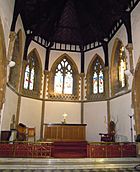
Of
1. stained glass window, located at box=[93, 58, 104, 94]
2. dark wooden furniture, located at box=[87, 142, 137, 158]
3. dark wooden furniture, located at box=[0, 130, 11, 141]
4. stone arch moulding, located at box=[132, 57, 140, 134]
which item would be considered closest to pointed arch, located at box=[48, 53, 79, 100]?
stained glass window, located at box=[93, 58, 104, 94]

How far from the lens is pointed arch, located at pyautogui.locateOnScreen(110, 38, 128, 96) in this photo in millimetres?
13302

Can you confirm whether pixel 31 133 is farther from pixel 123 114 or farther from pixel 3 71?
pixel 123 114

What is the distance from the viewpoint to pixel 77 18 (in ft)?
49.6

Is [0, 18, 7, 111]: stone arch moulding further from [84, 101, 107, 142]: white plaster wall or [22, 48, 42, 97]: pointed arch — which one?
[84, 101, 107, 142]: white plaster wall

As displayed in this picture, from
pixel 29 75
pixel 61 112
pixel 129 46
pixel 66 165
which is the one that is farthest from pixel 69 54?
pixel 66 165

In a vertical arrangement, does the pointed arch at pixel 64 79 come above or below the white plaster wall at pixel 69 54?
below

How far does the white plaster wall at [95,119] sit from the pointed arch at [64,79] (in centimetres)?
158

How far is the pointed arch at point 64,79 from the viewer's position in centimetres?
1572

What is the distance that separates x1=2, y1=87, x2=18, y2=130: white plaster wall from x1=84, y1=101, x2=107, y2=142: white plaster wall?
569 cm

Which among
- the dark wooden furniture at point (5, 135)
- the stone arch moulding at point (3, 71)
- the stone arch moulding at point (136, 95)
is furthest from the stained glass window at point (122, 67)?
the dark wooden furniture at point (5, 135)

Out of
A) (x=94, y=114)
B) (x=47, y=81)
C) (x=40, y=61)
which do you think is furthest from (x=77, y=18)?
(x=94, y=114)

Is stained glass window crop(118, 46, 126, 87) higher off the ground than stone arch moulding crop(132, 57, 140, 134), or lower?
higher

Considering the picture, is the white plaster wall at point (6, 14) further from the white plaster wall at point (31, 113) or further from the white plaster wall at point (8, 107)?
the white plaster wall at point (31, 113)

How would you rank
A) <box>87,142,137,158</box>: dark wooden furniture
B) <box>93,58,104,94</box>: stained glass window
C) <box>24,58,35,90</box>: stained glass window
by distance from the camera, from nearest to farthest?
<box>87,142,137,158</box>: dark wooden furniture → <box>24,58,35,90</box>: stained glass window → <box>93,58,104,94</box>: stained glass window
